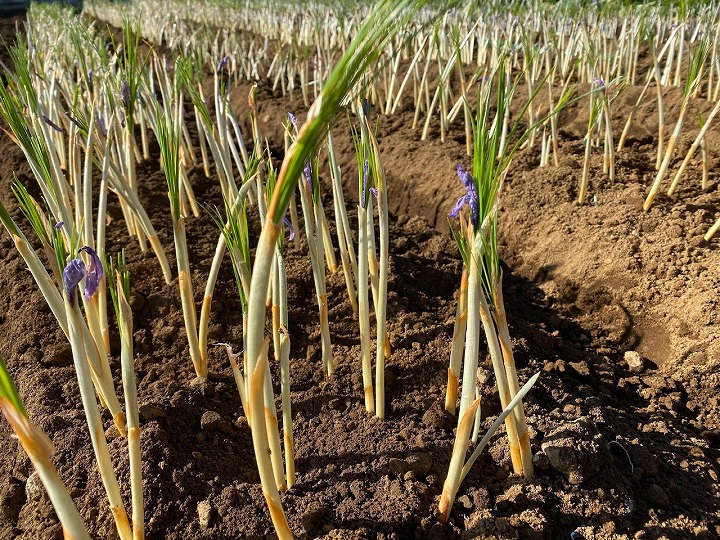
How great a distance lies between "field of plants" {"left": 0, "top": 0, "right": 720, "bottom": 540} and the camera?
3.37 ft

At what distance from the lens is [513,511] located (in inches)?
47.9

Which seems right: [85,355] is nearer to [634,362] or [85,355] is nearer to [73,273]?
[73,273]

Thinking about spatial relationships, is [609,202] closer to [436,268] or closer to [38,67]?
[436,268]

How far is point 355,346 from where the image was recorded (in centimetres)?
175

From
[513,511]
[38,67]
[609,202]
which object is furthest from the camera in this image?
[38,67]

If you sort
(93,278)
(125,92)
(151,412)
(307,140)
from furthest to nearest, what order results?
(125,92), (151,412), (93,278), (307,140)

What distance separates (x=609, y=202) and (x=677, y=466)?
1.52m

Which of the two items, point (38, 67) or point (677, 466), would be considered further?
point (38, 67)

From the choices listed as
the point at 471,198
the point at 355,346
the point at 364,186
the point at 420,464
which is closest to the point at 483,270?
the point at 471,198

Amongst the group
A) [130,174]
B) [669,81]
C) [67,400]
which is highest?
[669,81]

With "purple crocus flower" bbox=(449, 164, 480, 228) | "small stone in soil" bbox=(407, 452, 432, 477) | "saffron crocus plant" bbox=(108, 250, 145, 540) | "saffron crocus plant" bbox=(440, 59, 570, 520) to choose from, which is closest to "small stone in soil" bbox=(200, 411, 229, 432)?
"saffron crocus plant" bbox=(108, 250, 145, 540)

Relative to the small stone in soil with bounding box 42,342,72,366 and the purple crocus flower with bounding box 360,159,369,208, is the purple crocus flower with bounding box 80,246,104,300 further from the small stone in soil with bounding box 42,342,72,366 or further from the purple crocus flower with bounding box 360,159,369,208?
the small stone in soil with bounding box 42,342,72,366

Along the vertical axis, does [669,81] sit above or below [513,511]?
above

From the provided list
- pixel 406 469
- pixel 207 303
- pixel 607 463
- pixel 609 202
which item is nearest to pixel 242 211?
pixel 207 303
